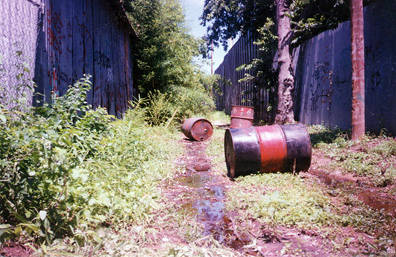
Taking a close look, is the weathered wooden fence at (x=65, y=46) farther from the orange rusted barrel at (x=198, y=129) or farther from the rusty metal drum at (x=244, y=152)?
the rusty metal drum at (x=244, y=152)

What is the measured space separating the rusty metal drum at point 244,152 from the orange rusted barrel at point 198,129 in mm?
3735

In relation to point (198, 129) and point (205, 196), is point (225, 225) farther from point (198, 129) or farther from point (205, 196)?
point (198, 129)

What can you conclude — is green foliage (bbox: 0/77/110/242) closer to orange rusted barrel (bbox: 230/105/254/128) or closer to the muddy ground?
the muddy ground

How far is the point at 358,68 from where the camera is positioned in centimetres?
536

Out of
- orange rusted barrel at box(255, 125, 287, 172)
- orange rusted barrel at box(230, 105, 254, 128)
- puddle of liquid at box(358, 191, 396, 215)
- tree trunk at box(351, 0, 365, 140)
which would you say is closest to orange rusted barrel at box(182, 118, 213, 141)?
orange rusted barrel at box(230, 105, 254, 128)

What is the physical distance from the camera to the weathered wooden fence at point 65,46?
3.16 metres

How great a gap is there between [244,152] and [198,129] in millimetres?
4014

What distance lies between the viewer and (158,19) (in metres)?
9.73

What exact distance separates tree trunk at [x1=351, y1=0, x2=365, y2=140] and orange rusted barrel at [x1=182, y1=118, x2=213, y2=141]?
3.59m

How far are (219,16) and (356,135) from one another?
26.0 feet

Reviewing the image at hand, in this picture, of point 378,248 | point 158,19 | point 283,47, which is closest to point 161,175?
point 378,248

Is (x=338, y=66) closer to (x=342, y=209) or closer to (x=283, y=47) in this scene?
(x=283, y=47)

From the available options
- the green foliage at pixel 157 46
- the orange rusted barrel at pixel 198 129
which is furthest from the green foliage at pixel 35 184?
the green foliage at pixel 157 46

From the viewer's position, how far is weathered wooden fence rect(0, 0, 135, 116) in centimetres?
316
